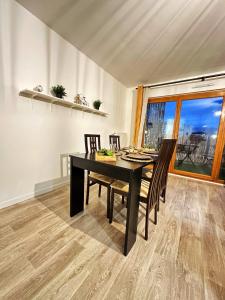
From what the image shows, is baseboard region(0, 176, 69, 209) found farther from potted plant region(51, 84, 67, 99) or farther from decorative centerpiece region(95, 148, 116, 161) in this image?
potted plant region(51, 84, 67, 99)

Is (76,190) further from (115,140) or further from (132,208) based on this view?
(115,140)

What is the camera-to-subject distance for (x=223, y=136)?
123 inches

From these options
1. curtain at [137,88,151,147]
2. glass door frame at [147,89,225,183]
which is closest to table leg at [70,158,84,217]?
curtain at [137,88,151,147]

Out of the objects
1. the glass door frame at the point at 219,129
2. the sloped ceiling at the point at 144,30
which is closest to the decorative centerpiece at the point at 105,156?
the sloped ceiling at the point at 144,30

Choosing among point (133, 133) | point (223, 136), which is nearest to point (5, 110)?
point (133, 133)

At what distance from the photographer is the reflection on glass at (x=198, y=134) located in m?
3.25

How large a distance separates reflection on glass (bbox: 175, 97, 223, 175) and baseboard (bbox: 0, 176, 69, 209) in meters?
2.99

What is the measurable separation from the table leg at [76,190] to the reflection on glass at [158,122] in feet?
7.99

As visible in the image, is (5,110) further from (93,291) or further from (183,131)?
(183,131)

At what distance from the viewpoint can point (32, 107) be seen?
78.2 inches

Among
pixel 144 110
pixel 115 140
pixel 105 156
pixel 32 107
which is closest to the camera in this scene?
pixel 105 156

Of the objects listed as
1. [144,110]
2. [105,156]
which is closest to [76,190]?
[105,156]

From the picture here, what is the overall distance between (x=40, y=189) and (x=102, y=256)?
150 centimetres

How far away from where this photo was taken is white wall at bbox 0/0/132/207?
171 cm
